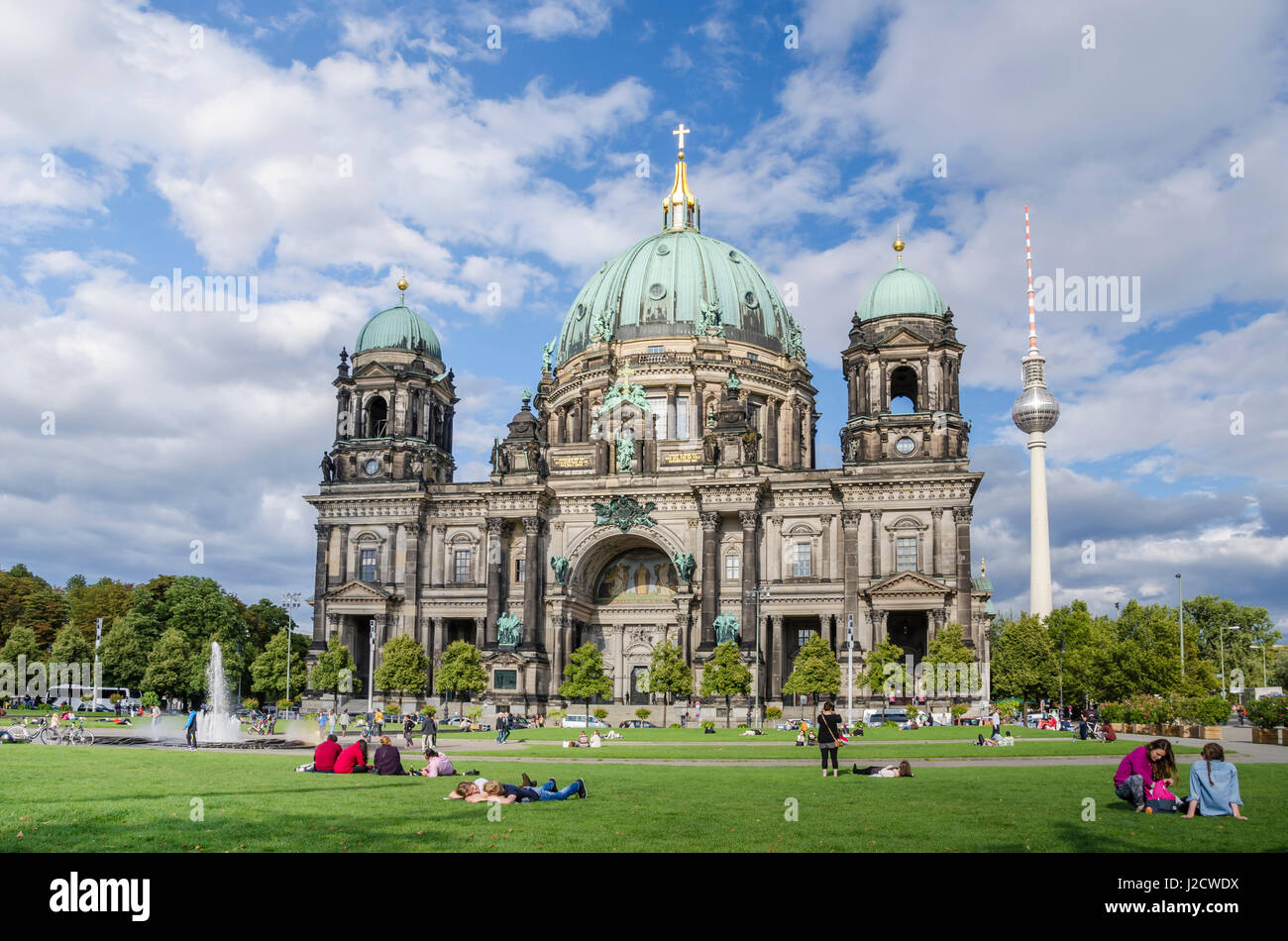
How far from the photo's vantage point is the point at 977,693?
225ft

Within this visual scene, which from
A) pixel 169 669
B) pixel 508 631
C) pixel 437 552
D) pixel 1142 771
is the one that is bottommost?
pixel 169 669

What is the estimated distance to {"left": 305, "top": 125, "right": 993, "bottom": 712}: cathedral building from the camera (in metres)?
75.6

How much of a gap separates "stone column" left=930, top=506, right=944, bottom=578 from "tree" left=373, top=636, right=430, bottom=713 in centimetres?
3560

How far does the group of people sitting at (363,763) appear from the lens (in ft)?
85.4

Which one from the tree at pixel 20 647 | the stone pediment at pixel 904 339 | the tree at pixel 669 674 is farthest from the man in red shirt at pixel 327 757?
the tree at pixel 20 647

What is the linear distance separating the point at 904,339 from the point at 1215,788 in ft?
→ 205

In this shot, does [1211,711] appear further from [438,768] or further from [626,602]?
[626,602]

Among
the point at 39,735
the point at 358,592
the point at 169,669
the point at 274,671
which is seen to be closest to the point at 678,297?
the point at 358,592

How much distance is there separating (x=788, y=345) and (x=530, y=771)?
72.6 meters

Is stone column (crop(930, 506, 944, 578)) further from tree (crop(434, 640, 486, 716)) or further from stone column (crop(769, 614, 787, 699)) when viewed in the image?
tree (crop(434, 640, 486, 716))

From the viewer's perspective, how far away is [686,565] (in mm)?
78000
